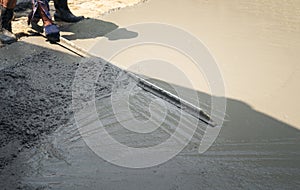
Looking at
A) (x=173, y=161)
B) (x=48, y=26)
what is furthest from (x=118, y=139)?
(x=48, y=26)

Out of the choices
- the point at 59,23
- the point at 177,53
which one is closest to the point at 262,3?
the point at 177,53

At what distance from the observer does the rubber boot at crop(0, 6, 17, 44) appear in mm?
4387

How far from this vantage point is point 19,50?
14.1ft

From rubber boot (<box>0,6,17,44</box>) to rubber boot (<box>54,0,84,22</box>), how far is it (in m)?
0.80

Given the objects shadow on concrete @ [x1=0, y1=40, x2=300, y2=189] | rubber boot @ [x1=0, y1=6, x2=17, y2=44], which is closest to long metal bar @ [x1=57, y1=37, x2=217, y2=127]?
shadow on concrete @ [x1=0, y1=40, x2=300, y2=189]

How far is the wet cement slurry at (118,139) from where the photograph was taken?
253 centimetres

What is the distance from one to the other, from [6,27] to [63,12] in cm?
90

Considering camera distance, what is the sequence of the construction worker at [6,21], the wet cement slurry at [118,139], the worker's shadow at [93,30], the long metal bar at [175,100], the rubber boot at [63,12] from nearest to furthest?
the wet cement slurry at [118,139] → the long metal bar at [175,100] → the construction worker at [6,21] → the worker's shadow at [93,30] → the rubber boot at [63,12]

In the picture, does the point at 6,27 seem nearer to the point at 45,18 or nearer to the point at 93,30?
the point at 45,18

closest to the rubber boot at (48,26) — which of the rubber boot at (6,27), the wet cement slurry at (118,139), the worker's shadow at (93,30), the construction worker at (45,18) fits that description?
the construction worker at (45,18)

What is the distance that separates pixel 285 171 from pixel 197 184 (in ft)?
2.30

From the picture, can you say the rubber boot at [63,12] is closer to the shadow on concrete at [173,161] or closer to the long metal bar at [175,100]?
the shadow on concrete at [173,161]

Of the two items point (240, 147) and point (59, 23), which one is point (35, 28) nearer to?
point (59, 23)

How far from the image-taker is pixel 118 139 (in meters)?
2.92
